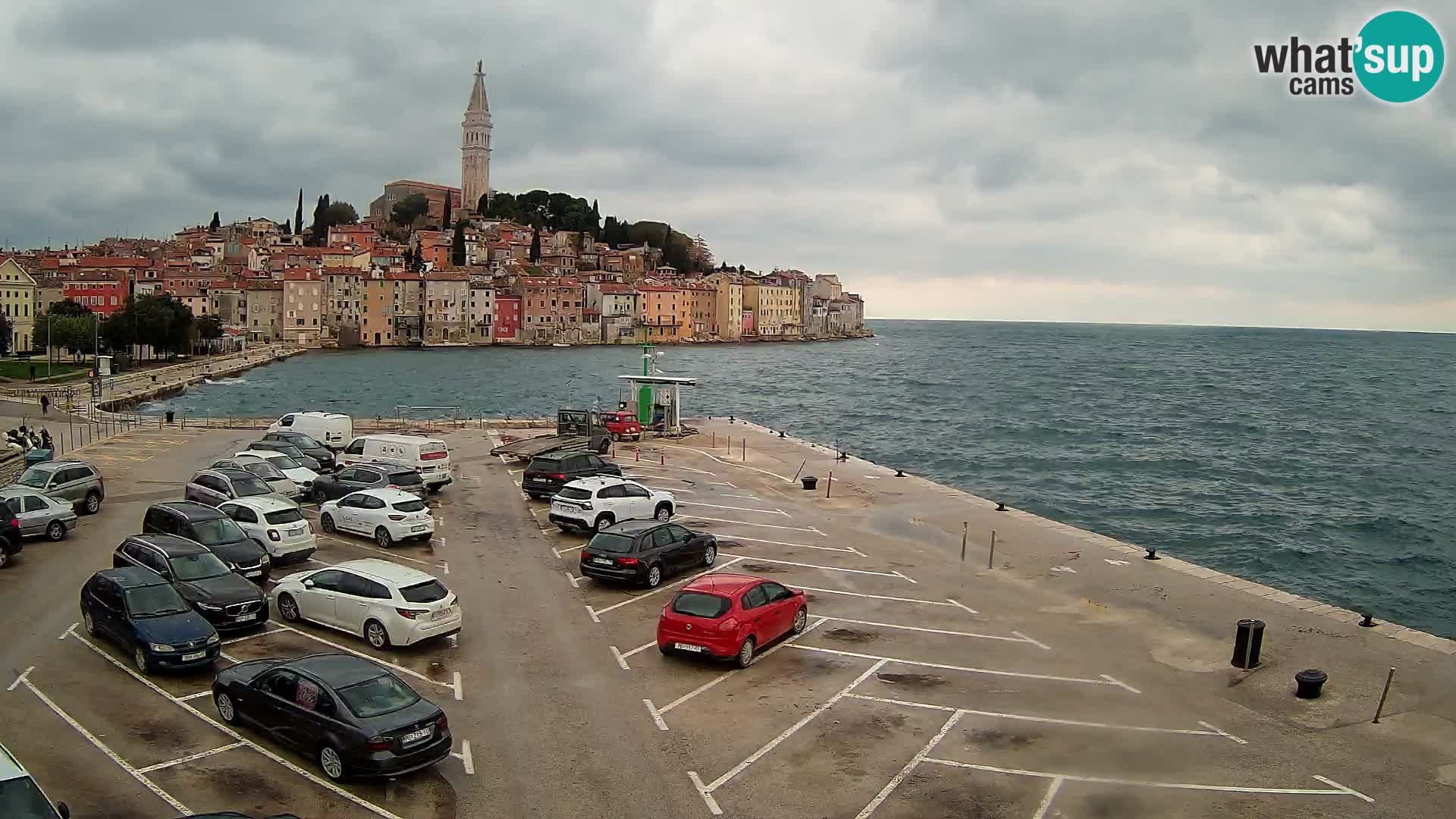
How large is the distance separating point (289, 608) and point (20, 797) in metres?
8.24

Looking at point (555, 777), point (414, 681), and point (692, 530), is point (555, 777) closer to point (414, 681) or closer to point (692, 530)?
point (414, 681)

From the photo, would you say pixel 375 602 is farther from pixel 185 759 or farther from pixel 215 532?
pixel 215 532

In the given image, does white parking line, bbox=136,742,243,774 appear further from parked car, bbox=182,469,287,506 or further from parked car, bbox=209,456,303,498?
parked car, bbox=209,456,303,498

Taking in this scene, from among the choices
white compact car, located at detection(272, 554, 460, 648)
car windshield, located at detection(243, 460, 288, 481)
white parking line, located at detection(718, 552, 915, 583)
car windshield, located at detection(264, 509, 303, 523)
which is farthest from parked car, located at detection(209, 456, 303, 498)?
white parking line, located at detection(718, 552, 915, 583)

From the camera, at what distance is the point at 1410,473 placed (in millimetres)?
54750

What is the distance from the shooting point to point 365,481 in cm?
2569

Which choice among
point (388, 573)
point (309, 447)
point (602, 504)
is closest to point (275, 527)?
point (388, 573)

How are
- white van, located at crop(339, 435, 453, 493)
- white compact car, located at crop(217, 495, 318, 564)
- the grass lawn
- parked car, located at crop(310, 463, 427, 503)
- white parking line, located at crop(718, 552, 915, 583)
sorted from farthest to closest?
1. the grass lawn
2. white van, located at crop(339, 435, 453, 493)
3. parked car, located at crop(310, 463, 427, 503)
4. white parking line, located at crop(718, 552, 915, 583)
5. white compact car, located at crop(217, 495, 318, 564)

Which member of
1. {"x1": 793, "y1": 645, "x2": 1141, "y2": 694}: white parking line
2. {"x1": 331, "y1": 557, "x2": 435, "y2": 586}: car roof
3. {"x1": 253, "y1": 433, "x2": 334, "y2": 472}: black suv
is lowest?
{"x1": 793, "y1": 645, "x2": 1141, "y2": 694}: white parking line

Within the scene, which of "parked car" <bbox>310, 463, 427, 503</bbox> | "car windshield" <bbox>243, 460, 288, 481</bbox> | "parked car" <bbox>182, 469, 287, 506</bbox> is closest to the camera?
"parked car" <bbox>182, 469, 287, 506</bbox>

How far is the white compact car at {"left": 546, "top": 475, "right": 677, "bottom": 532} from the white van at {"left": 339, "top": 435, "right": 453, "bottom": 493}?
513 centimetres

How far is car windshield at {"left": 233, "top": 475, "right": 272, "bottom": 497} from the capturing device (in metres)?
23.8

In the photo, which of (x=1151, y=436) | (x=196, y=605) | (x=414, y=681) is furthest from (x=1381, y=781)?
(x=1151, y=436)

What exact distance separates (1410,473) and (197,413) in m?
70.2
